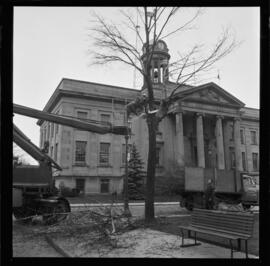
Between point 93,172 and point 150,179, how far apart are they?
7.47m

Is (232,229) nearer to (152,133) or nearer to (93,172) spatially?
(152,133)

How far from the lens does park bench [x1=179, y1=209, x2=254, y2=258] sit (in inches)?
257

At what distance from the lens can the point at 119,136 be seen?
1733 centimetres

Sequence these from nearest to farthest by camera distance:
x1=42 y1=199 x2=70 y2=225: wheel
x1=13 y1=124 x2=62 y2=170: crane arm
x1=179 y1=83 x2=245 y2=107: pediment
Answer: x1=42 y1=199 x2=70 y2=225: wheel, x1=13 y1=124 x2=62 y2=170: crane arm, x1=179 y1=83 x2=245 y2=107: pediment

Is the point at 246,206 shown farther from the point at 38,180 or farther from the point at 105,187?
the point at 38,180

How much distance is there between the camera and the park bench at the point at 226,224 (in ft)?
21.4

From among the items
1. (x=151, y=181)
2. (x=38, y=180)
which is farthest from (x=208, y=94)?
(x=38, y=180)

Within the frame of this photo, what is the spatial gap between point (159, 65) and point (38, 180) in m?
6.67

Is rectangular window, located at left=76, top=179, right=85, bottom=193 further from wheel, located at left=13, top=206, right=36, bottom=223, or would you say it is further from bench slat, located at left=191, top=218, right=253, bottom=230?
bench slat, located at left=191, top=218, right=253, bottom=230

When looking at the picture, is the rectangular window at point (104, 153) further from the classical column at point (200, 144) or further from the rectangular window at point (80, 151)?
the classical column at point (200, 144)

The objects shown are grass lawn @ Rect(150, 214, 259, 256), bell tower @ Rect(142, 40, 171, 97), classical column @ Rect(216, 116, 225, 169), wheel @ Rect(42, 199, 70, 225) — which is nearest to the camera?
grass lawn @ Rect(150, 214, 259, 256)

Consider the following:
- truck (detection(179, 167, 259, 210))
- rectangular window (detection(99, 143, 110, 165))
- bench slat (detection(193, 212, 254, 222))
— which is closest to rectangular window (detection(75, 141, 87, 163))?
rectangular window (detection(99, 143, 110, 165))

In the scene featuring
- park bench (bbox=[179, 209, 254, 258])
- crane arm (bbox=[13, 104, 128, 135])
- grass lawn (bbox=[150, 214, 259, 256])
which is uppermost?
crane arm (bbox=[13, 104, 128, 135])
